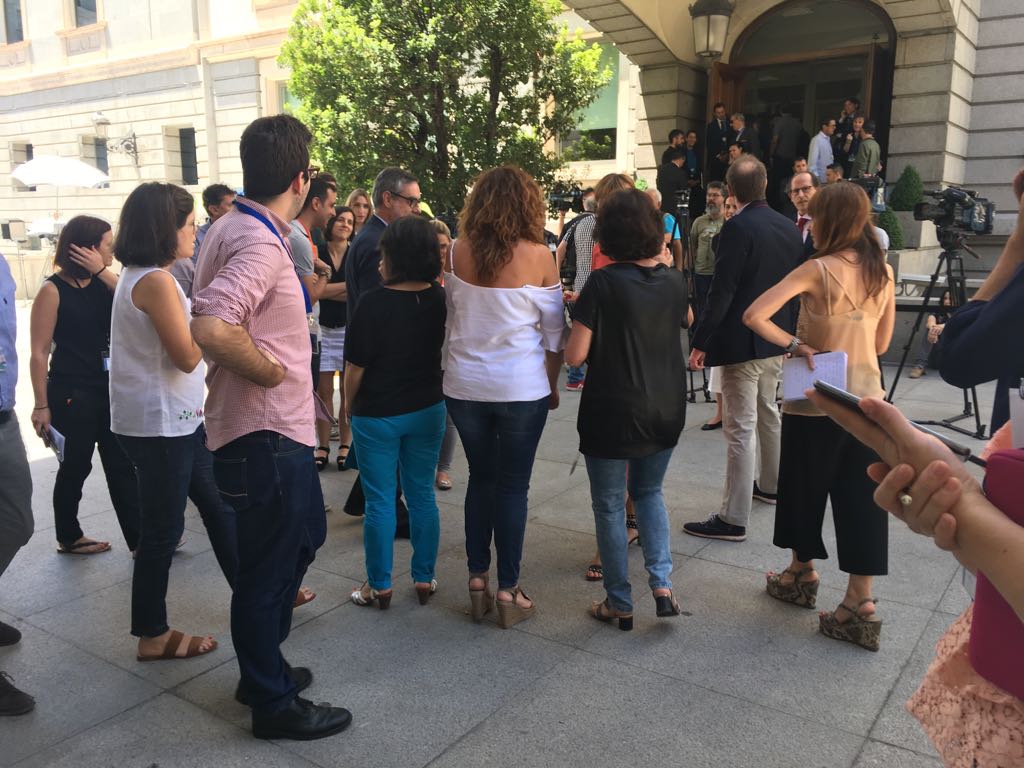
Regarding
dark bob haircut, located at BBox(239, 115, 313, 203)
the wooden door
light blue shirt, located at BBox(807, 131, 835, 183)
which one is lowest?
dark bob haircut, located at BBox(239, 115, 313, 203)

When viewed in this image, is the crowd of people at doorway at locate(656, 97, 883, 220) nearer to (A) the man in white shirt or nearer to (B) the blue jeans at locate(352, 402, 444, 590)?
(A) the man in white shirt

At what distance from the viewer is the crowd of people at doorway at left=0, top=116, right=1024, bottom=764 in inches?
100.0

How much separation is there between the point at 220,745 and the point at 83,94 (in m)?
28.2

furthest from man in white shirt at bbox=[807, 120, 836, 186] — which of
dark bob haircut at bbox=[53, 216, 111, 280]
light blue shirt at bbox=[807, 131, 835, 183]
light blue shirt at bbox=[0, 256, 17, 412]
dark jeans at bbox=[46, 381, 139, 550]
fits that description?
light blue shirt at bbox=[0, 256, 17, 412]

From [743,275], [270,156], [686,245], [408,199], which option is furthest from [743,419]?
[686,245]

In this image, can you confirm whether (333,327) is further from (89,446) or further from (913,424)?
(913,424)

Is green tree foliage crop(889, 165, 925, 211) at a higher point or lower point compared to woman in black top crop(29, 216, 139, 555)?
higher

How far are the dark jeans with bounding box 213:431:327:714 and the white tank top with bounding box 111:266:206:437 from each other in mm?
652

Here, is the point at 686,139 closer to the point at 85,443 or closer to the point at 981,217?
the point at 981,217

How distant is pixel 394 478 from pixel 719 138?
1142 centimetres

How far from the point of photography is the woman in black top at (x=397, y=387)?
11.2ft

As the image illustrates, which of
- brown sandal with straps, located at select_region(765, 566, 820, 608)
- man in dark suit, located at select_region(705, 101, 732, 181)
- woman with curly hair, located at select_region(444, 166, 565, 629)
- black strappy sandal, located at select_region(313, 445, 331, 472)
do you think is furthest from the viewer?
man in dark suit, located at select_region(705, 101, 732, 181)

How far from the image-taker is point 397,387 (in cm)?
344

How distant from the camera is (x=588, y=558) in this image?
168 inches
